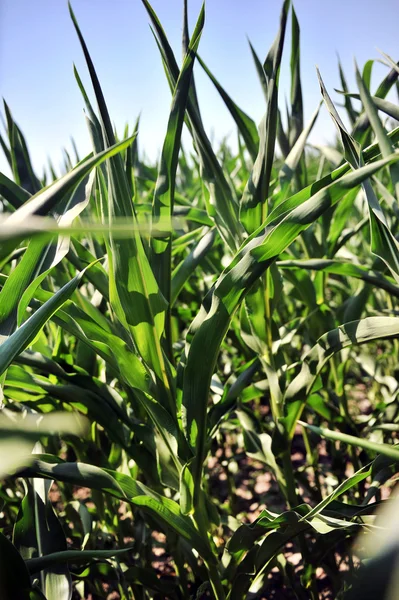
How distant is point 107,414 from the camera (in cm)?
65

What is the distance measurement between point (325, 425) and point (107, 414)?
815 millimetres

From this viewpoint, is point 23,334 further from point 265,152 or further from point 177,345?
point 177,345

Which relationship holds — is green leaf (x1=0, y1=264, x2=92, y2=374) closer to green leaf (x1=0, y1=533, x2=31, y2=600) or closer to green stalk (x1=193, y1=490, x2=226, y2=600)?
green leaf (x1=0, y1=533, x2=31, y2=600)

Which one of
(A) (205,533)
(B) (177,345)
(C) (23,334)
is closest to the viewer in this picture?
(C) (23,334)

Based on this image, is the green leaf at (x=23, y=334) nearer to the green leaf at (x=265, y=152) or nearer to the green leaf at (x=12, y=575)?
the green leaf at (x=12, y=575)

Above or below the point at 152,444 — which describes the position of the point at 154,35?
above

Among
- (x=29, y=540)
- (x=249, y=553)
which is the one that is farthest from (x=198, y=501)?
(x=29, y=540)

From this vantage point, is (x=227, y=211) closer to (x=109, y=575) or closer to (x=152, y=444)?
(x=152, y=444)

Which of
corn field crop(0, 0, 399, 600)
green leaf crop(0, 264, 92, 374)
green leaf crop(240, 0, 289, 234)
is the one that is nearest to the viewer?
green leaf crop(0, 264, 92, 374)

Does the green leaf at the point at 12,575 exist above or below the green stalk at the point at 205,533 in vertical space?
above

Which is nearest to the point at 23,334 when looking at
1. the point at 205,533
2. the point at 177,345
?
the point at 205,533

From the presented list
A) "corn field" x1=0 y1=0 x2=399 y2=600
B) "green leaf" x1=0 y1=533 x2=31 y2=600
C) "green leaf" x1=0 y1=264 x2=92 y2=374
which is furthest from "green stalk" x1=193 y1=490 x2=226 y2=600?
"green leaf" x1=0 y1=264 x2=92 y2=374

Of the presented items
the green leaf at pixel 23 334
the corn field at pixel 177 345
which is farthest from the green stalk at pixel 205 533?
the green leaf at pixel 23 334

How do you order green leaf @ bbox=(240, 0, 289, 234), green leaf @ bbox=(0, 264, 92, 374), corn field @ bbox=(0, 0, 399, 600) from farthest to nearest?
green leaf @ bbox=(240, 0, 289, 234)
corn field @ bbox=(0, 0, 399, 600)
green leaf @ bbox=(0, 264, 92, 374)
